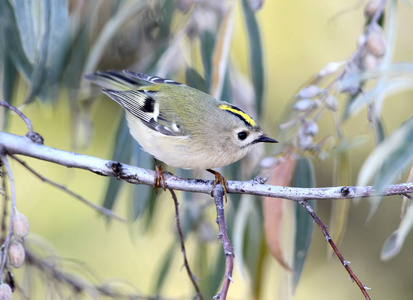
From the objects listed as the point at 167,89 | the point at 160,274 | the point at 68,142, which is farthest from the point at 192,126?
the point at 68,142

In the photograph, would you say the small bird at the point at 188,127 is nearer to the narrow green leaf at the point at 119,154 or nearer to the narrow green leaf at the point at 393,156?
the narrow green leaf at the point at 119,154

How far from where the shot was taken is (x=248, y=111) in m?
2.07

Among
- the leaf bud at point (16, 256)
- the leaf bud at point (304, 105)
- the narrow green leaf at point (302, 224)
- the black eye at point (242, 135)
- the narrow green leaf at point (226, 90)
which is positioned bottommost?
the leaf bud at point (16, 256)

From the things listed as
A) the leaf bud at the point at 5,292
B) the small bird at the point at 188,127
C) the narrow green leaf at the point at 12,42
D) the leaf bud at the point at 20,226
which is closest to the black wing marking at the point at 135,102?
the small bird at the point at 188,127

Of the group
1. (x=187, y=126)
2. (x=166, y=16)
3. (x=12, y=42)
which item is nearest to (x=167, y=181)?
(x=187, y=126)

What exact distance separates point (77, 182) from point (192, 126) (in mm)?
1551

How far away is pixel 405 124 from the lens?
105 centimetres

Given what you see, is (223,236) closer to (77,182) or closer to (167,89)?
(167,89)

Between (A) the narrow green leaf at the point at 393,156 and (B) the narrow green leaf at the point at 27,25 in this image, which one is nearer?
(A) the narrow green leaf at the point at 393,156

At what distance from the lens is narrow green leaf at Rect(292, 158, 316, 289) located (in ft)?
5.24

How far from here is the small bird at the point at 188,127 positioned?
1.50 meters

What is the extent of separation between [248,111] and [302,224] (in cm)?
58

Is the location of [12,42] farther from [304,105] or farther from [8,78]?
[304,105]

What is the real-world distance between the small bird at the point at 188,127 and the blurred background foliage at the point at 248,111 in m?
0.08
